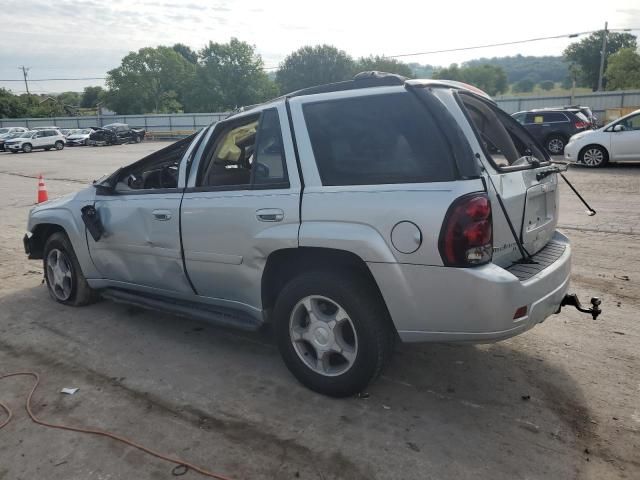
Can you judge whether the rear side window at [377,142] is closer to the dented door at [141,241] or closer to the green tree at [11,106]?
the dented door at [141,241]

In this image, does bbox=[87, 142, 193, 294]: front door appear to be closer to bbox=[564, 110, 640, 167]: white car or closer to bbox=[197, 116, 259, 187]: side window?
bbox=[197, 116, 259, 187]: side window

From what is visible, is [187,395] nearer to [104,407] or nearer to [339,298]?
[104,407]

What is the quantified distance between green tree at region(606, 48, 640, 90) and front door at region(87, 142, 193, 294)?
67.4 metres

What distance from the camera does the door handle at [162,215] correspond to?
405 centimetres

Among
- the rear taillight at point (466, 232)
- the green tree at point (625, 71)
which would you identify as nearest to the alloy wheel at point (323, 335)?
the rear taillight at point (466, 232)

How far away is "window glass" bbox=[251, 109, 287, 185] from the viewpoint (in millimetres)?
3463

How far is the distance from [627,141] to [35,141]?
35.8 meters

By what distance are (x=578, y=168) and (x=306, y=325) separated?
46.8ft

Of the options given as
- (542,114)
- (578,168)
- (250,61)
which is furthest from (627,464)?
(250,61)

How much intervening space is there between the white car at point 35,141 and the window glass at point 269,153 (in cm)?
3810

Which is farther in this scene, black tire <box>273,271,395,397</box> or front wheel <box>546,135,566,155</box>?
front wheel <box>546,135,566,155</box>

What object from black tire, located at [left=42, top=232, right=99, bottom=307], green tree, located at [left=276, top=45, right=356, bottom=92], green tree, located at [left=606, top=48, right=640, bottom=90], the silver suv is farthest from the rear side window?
green tree, located at [left=276, top=45, right=356, bottom=92]

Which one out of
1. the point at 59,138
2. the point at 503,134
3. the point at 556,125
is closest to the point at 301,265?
the point at 503,134

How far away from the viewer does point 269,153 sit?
3.55m
